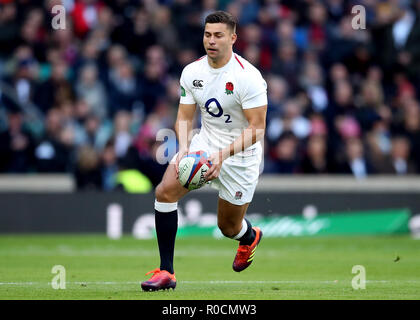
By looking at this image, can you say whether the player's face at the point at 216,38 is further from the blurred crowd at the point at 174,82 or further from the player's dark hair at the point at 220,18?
the blurred crowd at the point at 174,82

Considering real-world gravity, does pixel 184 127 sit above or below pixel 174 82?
below

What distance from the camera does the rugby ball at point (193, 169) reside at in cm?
809

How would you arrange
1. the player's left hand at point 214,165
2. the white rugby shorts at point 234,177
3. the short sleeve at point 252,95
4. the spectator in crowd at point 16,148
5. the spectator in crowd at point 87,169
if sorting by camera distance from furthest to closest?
the spectator in crowd at point 16,148 → the spectator in crowd at point 87,169 → the white rugby shorts at point 234,177 → the short sleeve at point 252,95 → the player's left hand at point 214,165

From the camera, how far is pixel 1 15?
56.1 ft

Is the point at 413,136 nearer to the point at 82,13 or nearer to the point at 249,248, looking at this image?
the point at 82,13

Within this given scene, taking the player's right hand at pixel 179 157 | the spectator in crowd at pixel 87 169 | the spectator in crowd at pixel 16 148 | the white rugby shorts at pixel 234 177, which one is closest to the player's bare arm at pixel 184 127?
the player's right hand at pixel 179 157

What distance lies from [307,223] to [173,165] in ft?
25.2

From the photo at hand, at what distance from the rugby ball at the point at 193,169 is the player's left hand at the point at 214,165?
6cm

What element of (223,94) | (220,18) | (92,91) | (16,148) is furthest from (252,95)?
(92,91)

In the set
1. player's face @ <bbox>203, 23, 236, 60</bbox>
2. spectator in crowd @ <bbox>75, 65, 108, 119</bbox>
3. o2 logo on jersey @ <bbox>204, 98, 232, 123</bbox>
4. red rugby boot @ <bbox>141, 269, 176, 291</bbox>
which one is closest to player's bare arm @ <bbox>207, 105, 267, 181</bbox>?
o2 logo on jersey @ <bbox>204, 98, 232, 123</bbox>

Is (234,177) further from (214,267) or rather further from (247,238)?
(214,267)

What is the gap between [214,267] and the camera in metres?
11.1

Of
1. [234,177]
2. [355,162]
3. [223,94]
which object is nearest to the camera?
[223,94]

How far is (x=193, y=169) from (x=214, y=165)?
0.21 m
